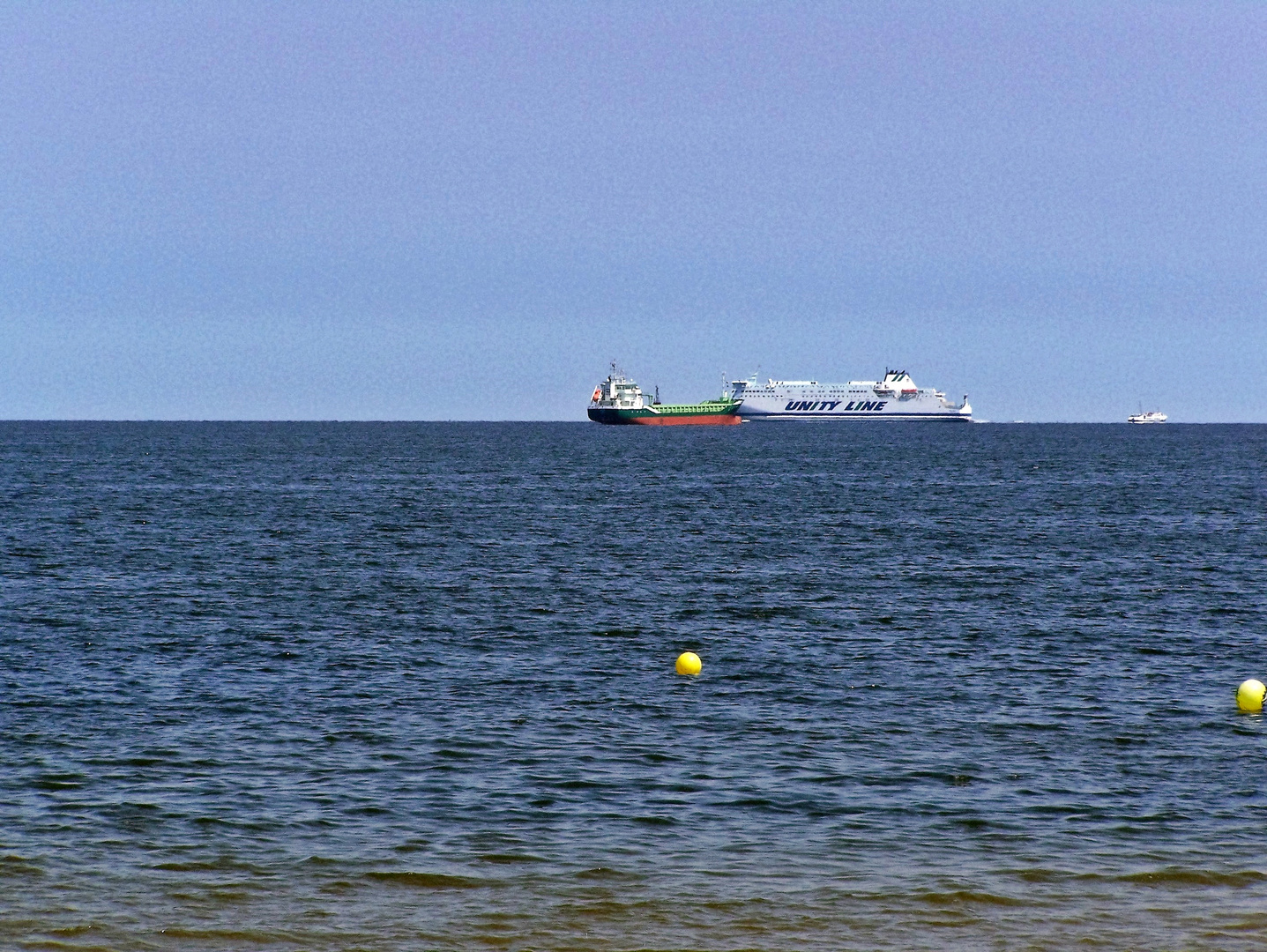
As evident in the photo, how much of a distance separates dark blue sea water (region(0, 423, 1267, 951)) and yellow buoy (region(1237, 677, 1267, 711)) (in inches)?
29.0

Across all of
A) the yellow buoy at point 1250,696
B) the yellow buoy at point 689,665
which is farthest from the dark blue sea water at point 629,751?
the yellow buoy at point 1250,696

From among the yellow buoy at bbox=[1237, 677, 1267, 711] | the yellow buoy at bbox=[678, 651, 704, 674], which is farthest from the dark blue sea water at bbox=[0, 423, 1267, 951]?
the yellow buoy at bbox=[1237, 677, 1267, 711]

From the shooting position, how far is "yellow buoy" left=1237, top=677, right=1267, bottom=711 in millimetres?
22984

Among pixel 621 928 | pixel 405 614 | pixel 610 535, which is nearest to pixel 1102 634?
pixel 405 614

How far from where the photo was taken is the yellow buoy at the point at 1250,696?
23.0 meters

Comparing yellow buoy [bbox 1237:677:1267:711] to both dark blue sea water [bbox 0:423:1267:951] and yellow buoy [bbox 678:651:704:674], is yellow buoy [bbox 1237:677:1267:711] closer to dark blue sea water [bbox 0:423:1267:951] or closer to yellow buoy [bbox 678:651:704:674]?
dark blue sea water [bbox 0:423:1267:951]

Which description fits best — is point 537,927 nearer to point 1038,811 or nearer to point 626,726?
point 1038,811

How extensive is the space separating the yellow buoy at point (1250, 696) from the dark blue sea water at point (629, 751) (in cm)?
74

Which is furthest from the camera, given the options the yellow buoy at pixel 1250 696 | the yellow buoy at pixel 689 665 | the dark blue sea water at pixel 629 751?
the yellow buoy at pixel 689 665

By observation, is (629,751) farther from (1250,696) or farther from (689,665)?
(1250,696)

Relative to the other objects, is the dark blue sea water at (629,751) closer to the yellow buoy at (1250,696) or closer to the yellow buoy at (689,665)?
the yellow buoy at (689,665)

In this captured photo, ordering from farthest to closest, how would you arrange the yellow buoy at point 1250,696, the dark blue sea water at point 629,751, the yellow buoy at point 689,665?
1. the yellow buoy at point 689,665
2. the yellow buoy at point 1250,696
3. the dark blue sea water at point 629,751

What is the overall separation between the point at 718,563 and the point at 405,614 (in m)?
15.4

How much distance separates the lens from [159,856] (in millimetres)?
15594
